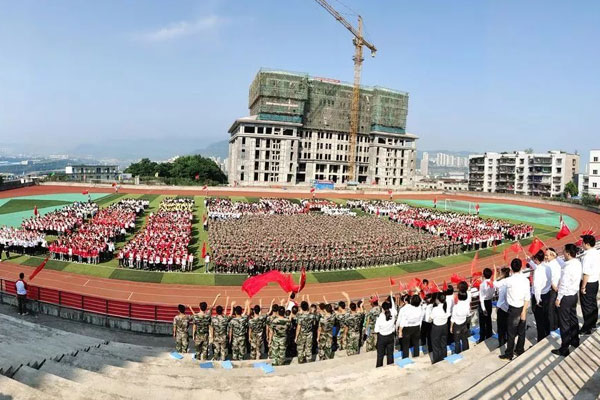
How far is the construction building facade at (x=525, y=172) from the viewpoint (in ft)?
367

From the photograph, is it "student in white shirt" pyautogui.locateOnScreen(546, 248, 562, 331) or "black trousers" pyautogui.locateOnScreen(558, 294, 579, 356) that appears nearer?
"black trousers" pyautogui.locateOnScreen(558, 294, 579, 356)

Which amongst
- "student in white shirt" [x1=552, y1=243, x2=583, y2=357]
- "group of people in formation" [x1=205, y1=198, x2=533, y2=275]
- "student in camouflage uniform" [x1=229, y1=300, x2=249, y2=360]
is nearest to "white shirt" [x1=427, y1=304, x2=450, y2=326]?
"student in white shirt" [x1=552, y1=243, x2=583, y2=357]

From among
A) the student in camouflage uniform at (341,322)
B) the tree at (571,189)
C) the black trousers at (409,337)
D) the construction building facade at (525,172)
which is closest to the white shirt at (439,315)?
the black trousers at (409,337)

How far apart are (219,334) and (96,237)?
22.9 m

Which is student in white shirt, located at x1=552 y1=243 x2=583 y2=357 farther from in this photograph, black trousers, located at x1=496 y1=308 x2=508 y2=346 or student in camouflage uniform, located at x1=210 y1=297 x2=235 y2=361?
student in camouflage uniform, located at x1=210 y1=297 x2=235 y2=361

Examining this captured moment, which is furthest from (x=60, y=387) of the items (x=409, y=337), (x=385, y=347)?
(x=409, y=337)

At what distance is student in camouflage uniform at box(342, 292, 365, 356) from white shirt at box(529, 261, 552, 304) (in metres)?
4.12

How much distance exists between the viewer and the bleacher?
6746mm

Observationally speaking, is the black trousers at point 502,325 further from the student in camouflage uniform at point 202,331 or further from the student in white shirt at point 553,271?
the student in camouflage uniform at point 202,331

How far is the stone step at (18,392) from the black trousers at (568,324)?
8819 mm

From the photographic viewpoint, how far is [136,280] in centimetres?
2470

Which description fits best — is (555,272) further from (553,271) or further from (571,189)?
(571,189)

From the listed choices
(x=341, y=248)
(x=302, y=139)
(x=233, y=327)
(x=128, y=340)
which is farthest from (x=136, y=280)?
(x=302, y=139)

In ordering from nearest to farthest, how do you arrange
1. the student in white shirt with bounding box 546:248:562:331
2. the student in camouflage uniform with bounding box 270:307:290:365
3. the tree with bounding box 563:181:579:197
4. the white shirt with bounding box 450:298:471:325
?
1. the student in white shirt with bounding box 546:248:562:331
2. the white shirt with bounding box 450:298:471:325
3. the student in camouflage uniform with bounding box 270:307:290:365
4. the tree with bounding box 563:181:579:197
